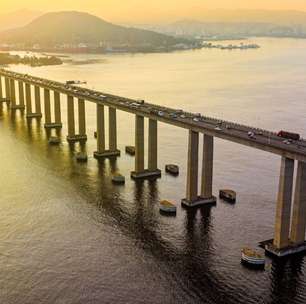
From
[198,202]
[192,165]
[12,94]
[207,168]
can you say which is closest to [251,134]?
[207,168]

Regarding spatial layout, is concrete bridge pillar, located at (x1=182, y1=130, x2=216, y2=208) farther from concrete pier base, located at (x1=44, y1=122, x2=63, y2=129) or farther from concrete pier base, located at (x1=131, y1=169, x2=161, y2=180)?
concrete pier base, located at (x1=44, y1=122, x2=63, y2=129)

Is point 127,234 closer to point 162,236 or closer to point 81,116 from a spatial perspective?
point 162,236

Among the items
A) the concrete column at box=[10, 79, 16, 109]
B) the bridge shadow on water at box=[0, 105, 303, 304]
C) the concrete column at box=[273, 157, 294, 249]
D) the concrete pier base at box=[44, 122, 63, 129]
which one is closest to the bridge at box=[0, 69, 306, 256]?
the concrete column at box=[273, 157, 294, 249]

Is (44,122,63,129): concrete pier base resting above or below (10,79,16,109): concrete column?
below

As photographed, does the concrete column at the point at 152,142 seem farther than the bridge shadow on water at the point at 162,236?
Yes

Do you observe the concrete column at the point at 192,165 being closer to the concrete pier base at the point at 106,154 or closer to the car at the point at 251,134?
the car at the point at 251,134

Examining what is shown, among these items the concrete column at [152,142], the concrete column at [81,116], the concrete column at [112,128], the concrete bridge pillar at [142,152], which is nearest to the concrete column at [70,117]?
the concrete column at [81,116]

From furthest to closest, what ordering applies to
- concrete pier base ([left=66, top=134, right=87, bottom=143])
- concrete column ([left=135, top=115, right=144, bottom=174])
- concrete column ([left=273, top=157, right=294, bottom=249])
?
concrete pier base ([left=66, top=134, right=87, bottom=143])
concrete column ([left=135, top=115, right=144, bottom=174])
concrete column ([left=273, top=157, right=294, bottom=249])
